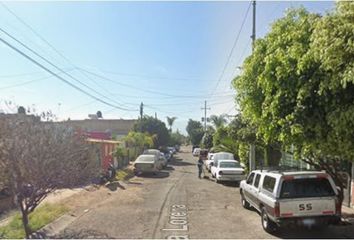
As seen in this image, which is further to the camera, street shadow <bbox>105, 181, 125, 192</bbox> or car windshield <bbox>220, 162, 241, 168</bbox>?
car windshield <bbox>220, 162, 241, 168</bbox>

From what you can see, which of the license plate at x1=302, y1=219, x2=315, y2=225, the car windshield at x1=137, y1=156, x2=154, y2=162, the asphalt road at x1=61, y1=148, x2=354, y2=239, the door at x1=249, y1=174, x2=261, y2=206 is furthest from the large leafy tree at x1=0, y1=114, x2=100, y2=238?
the car windshield at x1=137, y1=156, x2=154, y2=162

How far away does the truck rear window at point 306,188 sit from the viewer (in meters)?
10.9

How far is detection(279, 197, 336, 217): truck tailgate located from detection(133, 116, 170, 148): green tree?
5007cm

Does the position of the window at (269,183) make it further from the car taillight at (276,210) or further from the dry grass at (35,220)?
the dry grass at (35,220)

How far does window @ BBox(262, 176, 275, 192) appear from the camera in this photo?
11.6m

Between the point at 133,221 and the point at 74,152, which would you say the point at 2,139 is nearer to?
the point at 74,152

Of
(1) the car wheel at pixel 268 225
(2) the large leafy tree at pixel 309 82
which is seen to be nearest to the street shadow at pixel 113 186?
(1) the car wheel at pixel 268 225

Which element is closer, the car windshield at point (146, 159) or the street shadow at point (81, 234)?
the street shadow at point (81, 234)

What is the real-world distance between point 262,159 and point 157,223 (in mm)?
17352

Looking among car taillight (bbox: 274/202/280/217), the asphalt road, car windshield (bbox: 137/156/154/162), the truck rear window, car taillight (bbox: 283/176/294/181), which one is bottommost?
the asphalt road

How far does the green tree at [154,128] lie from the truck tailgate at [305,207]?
50.1 metres

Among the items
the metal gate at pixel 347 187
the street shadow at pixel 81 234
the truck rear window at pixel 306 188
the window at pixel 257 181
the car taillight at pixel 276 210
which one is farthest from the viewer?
the metal gate at pixel 347 187

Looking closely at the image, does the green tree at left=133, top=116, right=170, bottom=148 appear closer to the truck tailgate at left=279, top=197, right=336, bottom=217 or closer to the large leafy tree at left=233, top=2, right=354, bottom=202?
the large leafy tree at left=233, top=2, right=354, bottom=202

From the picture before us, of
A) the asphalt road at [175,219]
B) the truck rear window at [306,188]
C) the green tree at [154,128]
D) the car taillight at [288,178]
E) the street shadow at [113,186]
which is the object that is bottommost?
the asphalt road at [175,219]
